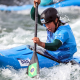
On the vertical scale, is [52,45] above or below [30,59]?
above

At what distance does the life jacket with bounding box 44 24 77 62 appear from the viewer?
2.19 m

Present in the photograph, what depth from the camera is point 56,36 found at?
2.17m

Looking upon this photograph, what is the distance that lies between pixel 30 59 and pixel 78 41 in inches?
117

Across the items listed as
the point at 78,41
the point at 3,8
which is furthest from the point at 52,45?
the point at 3,8

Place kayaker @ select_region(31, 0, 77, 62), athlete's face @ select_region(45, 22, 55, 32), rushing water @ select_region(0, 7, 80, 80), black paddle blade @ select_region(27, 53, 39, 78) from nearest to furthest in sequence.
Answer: kayaker @ select_region(31, 0, 77, 62), athlete's face @ select_region(45, 22, 55, 32), black paddle blade @ select_region(27, 53, 39, 78), rushing water @ select_region(0, 7, 80, 80)

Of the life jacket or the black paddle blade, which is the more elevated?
the life jacket

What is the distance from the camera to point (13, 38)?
5.39 metres

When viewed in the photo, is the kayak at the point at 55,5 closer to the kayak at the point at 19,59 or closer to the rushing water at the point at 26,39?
the rushing water at the point at 26,39

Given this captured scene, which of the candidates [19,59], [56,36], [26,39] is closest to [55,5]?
[26,39]

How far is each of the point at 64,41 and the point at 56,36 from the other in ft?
0.46

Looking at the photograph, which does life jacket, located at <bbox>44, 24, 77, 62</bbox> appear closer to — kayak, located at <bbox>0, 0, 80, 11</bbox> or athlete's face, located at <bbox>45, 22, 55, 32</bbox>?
athlete's face, located at <bbox>45, 22, 55, 32</bbox>

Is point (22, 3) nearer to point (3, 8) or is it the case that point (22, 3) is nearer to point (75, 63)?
point (3, 8)

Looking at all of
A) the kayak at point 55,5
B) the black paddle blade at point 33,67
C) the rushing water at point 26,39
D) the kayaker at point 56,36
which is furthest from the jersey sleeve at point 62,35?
the kayak at point 55,5

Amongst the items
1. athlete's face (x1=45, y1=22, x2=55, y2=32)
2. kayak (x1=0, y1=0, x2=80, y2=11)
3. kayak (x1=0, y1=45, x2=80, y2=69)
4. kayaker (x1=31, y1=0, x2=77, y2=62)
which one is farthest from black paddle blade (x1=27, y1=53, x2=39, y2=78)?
kayak (x1=0, y1=0, x2=80, y2=11)
